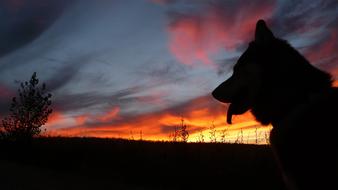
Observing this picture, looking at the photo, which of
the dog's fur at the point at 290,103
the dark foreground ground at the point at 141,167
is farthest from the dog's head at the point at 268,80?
the dark foreground ground at the point at 141,167

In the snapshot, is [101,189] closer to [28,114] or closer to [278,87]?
[278,87]

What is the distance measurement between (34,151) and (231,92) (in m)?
12.0

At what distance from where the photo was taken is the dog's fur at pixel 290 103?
14.9ft

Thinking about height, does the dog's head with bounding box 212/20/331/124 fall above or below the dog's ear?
below

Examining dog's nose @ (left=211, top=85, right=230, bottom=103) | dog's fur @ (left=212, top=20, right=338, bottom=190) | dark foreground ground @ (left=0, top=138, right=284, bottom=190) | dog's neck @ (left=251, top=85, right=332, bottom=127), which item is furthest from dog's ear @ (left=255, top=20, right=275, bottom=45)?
dark foreground ground @ (left=0, top=138, right=284, bottom=190)

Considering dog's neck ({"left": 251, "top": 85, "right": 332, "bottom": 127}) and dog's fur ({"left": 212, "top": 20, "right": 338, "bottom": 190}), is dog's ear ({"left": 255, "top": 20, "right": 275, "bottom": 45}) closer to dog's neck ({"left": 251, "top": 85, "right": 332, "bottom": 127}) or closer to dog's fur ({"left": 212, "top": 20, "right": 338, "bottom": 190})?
dog's fur ({"left": 212, "top": 20, "right": 338, "bottom": 190})

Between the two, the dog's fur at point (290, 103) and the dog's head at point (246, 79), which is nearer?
the dog's fur at point (290, 103)

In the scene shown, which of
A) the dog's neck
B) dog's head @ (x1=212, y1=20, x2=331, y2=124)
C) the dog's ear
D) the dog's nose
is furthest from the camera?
the dog's nose

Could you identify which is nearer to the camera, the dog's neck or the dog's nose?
the dog's neck

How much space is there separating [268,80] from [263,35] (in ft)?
1.76

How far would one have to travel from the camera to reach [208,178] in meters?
11.2

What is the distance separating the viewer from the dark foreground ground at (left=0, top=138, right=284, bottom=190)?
35.9ft

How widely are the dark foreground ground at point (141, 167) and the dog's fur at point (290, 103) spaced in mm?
5704

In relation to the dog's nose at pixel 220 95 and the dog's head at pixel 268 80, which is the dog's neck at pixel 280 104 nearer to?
the dog's head at pixel 268 80
